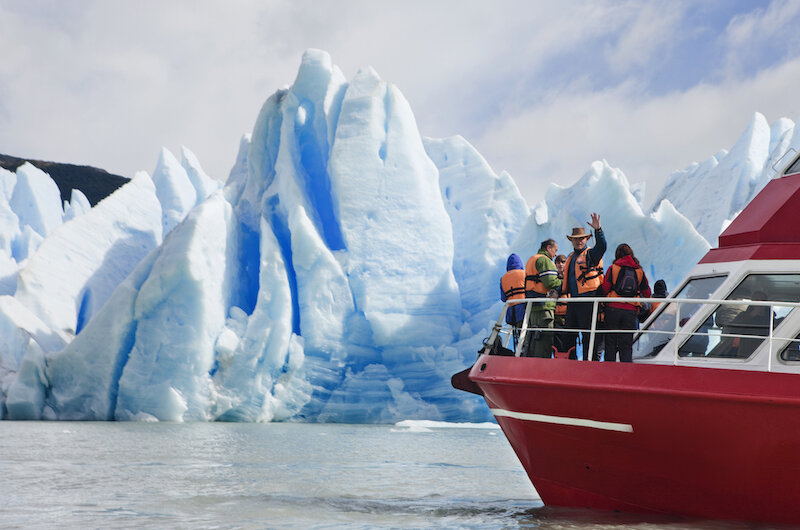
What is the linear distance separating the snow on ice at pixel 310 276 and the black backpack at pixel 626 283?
10881 mm

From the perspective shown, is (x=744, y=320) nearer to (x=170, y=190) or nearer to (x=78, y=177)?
(x=170, y=190)

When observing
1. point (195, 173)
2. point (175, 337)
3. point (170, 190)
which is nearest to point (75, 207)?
point (195, 173)

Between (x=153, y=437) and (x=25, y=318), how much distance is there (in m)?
7.41

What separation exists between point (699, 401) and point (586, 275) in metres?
1.34

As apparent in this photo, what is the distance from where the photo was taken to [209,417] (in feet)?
53.1

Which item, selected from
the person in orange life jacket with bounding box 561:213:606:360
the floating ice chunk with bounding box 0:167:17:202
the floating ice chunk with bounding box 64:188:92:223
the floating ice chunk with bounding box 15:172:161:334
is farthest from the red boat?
the floating ice chunk with bounding box 0:167:17:202

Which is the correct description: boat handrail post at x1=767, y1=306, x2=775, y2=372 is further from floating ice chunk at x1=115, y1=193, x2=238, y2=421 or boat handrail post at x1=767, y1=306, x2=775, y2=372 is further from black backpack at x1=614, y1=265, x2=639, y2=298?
floating ice chunk at x1=115, y1=193, x2=238, y2=421

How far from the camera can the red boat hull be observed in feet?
14.4

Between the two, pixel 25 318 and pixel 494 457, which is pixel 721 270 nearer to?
pixel 494 457

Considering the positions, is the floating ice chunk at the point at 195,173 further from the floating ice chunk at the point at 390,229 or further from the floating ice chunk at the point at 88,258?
the floating ice chunk at the point at 390,229

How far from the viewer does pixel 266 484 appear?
675 cm

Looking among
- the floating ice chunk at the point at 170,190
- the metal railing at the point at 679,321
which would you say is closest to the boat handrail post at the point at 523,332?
the metal railing at the point at 679,321

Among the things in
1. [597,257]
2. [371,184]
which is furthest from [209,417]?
[597,257]

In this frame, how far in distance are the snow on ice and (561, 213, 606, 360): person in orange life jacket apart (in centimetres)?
1063
